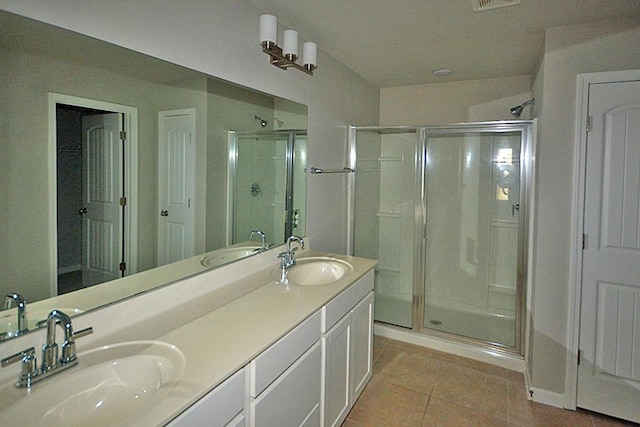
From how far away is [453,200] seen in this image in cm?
353

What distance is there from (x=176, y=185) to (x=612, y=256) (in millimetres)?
2498

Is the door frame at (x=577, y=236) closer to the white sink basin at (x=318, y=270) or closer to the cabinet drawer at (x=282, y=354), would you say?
the white sink basin at (x=318, y=270)

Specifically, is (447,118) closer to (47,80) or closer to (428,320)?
(428,320)

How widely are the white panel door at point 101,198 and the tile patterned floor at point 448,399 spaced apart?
5.36 feet

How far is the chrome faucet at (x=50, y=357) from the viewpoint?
1.00m

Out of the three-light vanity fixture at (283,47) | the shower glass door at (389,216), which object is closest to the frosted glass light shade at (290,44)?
the three-light vanity fixture at (283,47)

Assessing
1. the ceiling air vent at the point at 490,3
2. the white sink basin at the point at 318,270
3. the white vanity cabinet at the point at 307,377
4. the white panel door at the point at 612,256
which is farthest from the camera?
the white sink basin at the point at 318,270

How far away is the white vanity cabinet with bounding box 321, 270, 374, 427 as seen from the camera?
6.06 ft

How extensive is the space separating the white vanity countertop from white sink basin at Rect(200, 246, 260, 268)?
23 cm

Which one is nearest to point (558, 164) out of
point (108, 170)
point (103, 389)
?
point (108, 170)

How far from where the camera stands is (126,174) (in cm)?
143

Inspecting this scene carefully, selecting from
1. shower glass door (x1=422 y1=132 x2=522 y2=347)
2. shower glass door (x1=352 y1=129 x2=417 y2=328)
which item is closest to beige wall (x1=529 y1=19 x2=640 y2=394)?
shower glass door (x1=422 y1=132 x2=522 y2=347)

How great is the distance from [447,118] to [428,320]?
77.7 inches

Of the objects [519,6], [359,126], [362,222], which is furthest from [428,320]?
[519,6]
